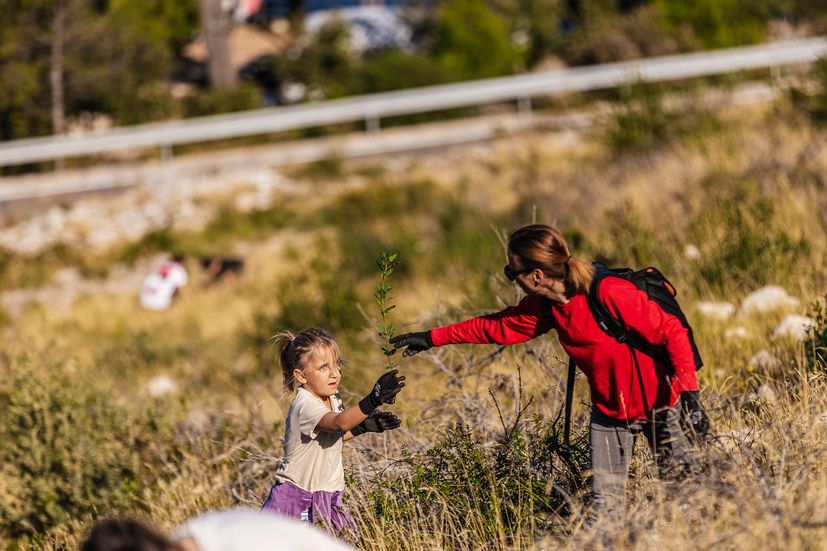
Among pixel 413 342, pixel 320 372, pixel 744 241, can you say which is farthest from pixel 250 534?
pixel 744 241

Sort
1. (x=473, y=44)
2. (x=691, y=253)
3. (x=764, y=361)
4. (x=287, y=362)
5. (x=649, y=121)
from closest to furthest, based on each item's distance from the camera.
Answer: (x=287, y=362) → (x=764, y=361) → (x=691, y=253) → (x=649, y=121) → (x=473, y=44)

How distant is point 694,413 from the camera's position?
4004 mm

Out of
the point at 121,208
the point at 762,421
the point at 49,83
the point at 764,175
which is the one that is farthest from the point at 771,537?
the point at 49,83

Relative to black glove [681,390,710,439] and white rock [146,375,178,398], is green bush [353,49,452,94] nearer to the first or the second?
white rock [146,375,178,398]

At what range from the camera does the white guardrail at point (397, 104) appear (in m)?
18.4

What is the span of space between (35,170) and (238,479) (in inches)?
595

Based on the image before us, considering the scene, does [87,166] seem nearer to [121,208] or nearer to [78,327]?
[121,208]

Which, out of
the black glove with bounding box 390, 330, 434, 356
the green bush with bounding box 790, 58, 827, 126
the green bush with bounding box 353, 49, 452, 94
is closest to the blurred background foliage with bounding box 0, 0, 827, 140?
the green bush with bounding box 353, 49, 452, 94

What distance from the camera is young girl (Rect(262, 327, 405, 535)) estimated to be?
4.38m

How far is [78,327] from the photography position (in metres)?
13.5

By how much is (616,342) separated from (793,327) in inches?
108

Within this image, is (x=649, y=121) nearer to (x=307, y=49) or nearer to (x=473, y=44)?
(x=473, y=44)

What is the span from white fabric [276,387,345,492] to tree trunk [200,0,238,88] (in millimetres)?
20848

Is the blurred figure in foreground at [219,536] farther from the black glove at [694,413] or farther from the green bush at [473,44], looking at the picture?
the green bush at [473,44]
